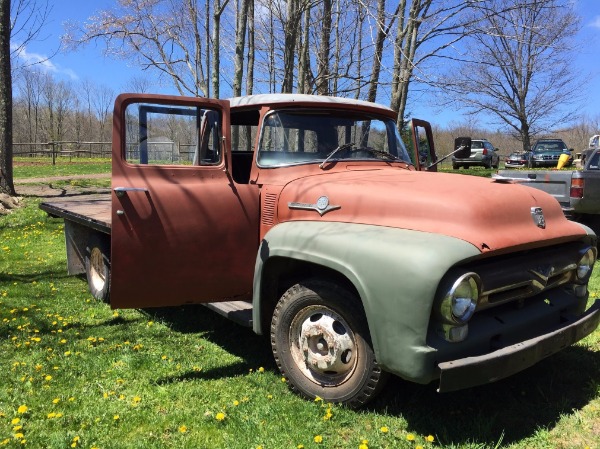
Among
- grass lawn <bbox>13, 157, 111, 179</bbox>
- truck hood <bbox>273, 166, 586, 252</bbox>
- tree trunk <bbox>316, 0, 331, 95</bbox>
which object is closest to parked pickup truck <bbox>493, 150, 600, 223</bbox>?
truck hood <bbox>273, 166, 586, 252</bbox>

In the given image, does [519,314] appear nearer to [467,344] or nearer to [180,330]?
[467,344]

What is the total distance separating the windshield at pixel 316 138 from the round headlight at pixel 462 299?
5.39 ft

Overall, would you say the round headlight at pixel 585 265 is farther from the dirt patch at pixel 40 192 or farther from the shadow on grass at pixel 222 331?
the dirt patch at pixel 40 192

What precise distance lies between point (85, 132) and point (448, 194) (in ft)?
251

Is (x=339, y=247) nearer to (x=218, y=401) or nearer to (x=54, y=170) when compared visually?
(x=218, y=401)

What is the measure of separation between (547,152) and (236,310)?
25.3 meters

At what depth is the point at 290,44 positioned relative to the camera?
1066cm

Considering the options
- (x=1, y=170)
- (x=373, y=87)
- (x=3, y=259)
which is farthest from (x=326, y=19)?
(x=3, y=259)

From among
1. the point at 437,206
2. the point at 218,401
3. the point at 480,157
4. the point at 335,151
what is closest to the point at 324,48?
the point at 335,151

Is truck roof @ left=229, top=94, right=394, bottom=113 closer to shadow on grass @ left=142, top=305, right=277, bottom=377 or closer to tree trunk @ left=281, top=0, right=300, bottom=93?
shadow on grass @ left=142, top=305, right=277, bottom=377

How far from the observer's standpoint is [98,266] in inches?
217

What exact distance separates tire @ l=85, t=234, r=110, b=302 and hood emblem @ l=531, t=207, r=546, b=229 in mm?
3788

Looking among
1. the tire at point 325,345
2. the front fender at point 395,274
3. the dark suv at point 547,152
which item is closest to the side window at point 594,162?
the front fender at point 395,274

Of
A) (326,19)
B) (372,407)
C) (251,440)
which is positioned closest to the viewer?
(251,440)
